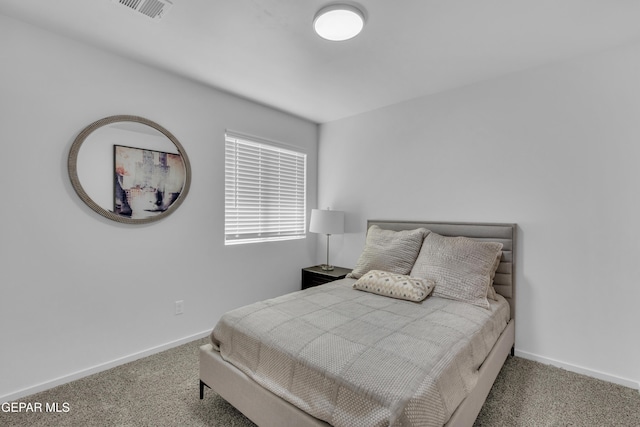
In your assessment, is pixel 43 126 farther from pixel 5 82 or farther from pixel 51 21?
pixel 51 21

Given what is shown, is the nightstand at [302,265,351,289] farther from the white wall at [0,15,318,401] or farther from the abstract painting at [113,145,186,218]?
the abstract painting at [113,145,186,218]

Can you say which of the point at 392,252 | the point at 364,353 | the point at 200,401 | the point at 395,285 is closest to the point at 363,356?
the point at 364,353

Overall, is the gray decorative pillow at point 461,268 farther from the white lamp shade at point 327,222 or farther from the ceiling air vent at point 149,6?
the ceiling air vent at point 149,6

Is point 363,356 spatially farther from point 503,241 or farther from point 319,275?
point 319,275

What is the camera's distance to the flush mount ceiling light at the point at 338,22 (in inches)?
67.9

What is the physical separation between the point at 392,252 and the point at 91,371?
2.56m

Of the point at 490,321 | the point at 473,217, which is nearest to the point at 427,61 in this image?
the point at 473,217

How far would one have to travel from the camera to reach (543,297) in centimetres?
245

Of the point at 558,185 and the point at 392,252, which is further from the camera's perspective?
the point at 392,252

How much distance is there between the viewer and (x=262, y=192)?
3455mm

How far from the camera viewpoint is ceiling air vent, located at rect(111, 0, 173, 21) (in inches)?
68.2

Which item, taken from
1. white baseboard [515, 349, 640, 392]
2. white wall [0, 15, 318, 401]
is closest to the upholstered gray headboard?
white baseboard [515, 349, 640, 392]

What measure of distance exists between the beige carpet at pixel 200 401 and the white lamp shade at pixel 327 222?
187 cm

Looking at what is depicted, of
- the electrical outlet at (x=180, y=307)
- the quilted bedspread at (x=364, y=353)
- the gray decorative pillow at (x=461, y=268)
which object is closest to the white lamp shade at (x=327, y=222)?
the gray decorative pillow at (x=461, y=268)
